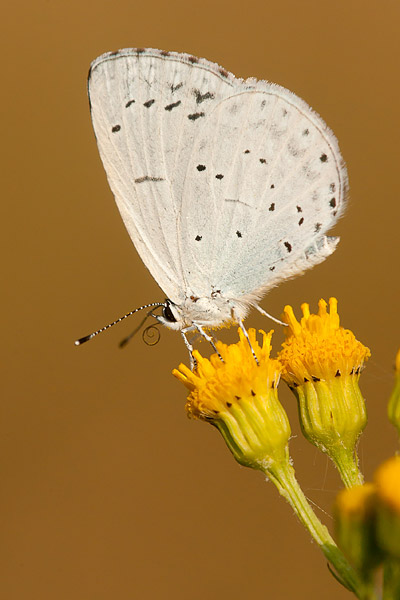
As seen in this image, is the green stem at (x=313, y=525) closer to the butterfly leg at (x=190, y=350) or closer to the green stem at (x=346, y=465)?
the green stem at (x=346, y=465)

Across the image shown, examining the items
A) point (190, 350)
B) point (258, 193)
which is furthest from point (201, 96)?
point (190, 350)

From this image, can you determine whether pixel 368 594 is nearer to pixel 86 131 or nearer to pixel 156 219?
pixel 156 219

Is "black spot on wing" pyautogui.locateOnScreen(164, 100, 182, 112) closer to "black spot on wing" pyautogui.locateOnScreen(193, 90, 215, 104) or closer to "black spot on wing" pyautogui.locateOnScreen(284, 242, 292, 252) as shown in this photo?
"black spot on wing" pyautogui.locateOnScreen(193, 90, 215, 104)

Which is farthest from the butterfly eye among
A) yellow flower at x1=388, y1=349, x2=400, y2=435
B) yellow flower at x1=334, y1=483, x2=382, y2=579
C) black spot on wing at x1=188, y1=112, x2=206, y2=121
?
yellow flower at x1=334, y1=483, x2=382, y2=579

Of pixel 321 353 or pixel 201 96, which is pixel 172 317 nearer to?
pixel 321 353

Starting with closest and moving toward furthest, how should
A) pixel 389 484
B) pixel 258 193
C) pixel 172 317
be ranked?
pixel 389 484 → pixel 258 193 → pixel 172 317

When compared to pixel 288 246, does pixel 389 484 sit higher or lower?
lower

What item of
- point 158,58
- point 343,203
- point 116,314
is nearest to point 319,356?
point 343,203
